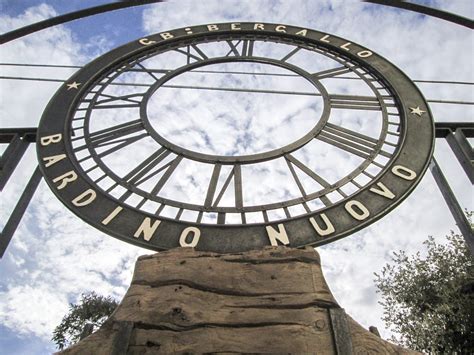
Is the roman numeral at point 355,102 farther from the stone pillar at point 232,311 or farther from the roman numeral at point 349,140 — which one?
the stone pillar at point 232,311

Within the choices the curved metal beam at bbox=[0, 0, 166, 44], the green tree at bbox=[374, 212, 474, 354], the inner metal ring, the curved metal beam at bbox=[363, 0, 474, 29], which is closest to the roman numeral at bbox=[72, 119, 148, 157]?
the inner metal ring

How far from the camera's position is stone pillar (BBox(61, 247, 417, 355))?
198 cm

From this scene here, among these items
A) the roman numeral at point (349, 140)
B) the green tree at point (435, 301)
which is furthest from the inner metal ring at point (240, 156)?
the green tree at point (435, 301)

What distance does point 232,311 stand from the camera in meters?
2.11

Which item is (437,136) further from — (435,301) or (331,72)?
(435,301)

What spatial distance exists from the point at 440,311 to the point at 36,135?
33.0 feet

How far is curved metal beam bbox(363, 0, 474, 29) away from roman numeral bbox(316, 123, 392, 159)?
4.73 ft

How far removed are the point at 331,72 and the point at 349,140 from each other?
131 cm

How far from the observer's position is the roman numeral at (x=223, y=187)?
3137 millimetres

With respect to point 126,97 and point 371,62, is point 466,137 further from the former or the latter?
point 126,97

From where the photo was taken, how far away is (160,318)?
2090mm

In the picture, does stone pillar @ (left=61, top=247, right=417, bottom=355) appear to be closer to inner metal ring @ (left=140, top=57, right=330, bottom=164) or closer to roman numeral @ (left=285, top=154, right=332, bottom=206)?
roman numeral @ (left=285, top=154, right=332, bottom=206)

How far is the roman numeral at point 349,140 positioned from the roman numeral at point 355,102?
1.13 feet

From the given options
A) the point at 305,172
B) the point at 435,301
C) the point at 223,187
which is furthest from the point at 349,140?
the point at 435,301
